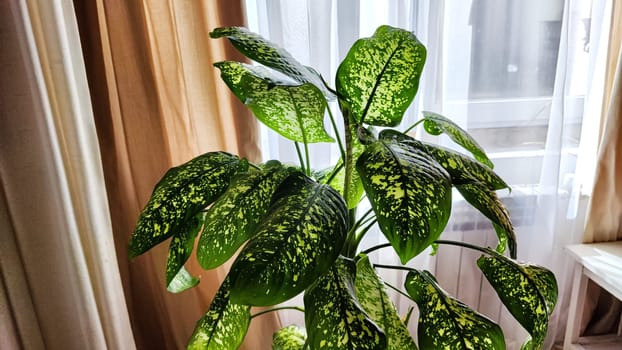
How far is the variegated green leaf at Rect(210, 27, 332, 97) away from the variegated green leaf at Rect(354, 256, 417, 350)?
29 cm

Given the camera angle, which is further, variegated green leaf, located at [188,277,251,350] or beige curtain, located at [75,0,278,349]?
beige curtain, located at [75,0,278,349]

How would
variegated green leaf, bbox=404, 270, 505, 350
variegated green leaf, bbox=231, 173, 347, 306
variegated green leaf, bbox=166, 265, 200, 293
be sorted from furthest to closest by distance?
variegated green leaf, bbox=166, 265, 200, 293 → variegated green leaf, bbox=404, 270, 505, 350 → variegated green leaf, bbox=231, 173, 347, 306

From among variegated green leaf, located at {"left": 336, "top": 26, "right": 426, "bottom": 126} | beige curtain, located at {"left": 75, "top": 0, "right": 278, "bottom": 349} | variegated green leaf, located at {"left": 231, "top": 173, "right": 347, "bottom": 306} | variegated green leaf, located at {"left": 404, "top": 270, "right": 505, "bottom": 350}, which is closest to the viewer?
variegated green leaf, located at {"left": 231, "top": 173, "right": 347, "bottom": 306}

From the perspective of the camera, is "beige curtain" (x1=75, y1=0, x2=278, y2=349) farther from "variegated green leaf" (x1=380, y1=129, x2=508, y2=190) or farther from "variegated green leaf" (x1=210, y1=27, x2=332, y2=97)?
"variegated green leaf" (x1=380, y1=129, x2=508, y2=190)

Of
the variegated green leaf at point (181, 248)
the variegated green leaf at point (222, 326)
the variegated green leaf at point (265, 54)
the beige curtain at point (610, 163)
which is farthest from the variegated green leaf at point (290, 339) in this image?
the beige curtain at point (610, 163)

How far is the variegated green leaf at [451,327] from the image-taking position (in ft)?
1.82

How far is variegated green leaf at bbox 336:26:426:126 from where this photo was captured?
66 cm

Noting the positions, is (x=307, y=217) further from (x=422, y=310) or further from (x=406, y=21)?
(x=406, y=21)

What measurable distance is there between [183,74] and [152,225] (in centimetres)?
60

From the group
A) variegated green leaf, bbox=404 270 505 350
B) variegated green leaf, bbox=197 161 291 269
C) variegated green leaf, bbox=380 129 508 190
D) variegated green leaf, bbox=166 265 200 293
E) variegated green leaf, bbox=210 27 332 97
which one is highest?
variegated green leaf, bbox=210 27 332 97

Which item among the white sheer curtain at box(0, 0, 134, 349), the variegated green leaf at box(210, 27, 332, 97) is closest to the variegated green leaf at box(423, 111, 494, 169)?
the variegated green leaf at box(210, 27, 332, 97)

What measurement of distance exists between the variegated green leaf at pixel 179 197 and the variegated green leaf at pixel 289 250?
15cm

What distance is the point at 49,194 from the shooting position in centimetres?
93

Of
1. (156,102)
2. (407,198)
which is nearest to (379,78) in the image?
(407,198)
